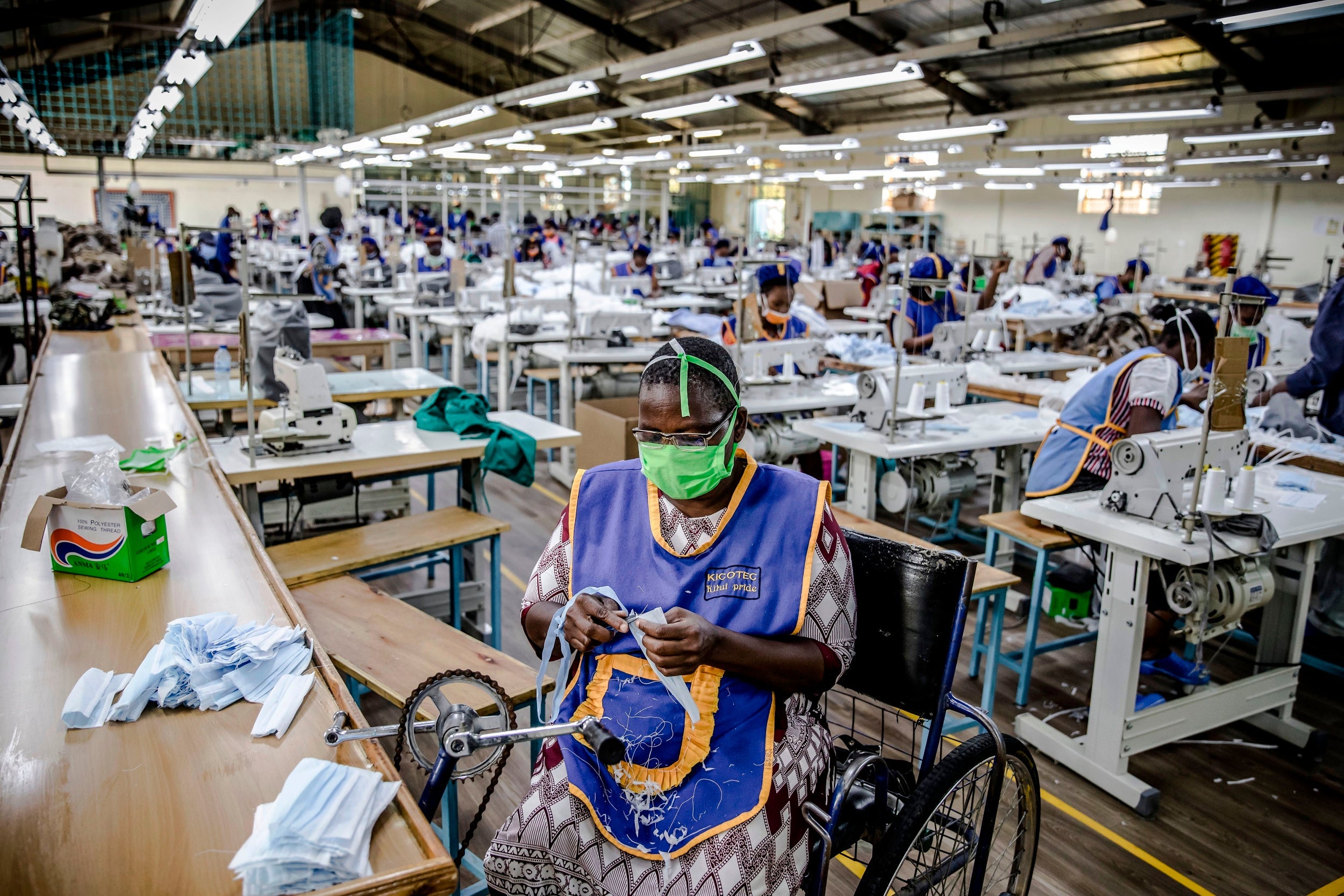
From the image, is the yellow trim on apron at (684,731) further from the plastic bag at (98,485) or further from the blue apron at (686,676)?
the plastic bag at (98,485)

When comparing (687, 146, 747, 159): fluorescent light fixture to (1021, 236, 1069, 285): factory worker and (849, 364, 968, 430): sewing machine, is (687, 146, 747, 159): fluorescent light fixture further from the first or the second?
(849, 364, 968, 430): sewing machine

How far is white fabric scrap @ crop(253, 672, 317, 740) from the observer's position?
4.28ft

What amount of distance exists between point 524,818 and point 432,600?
1.90 m

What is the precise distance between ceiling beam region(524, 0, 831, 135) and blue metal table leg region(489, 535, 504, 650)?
1373cm

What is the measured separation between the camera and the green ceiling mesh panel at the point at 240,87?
1706cm

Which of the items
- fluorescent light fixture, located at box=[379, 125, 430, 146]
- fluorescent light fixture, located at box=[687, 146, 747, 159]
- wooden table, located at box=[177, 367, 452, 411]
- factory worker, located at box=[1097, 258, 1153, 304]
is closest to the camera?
wooden table, located at box=[177, 367, 452, 411]

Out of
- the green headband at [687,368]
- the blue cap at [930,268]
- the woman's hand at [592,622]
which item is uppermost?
the blue cap at [930,268]

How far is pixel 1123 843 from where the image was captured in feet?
8.04

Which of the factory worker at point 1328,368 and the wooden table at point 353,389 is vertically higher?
the factory worker at point 1328,368

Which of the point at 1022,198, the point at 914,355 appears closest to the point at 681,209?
the point at 1022,198

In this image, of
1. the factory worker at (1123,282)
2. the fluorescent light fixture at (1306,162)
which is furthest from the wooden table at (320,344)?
the fluorescent light fixture at (1306,162)

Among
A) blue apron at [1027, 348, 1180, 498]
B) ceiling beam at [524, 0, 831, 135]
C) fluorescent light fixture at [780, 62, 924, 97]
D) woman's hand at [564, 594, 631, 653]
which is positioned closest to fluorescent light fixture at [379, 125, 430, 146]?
ceiling beam at [524, 0, 831, 135]

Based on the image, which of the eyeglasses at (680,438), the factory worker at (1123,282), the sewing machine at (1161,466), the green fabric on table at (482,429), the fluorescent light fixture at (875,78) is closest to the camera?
the eyeglasses at (680,438)

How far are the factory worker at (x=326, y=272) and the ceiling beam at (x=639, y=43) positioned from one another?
194 inches
